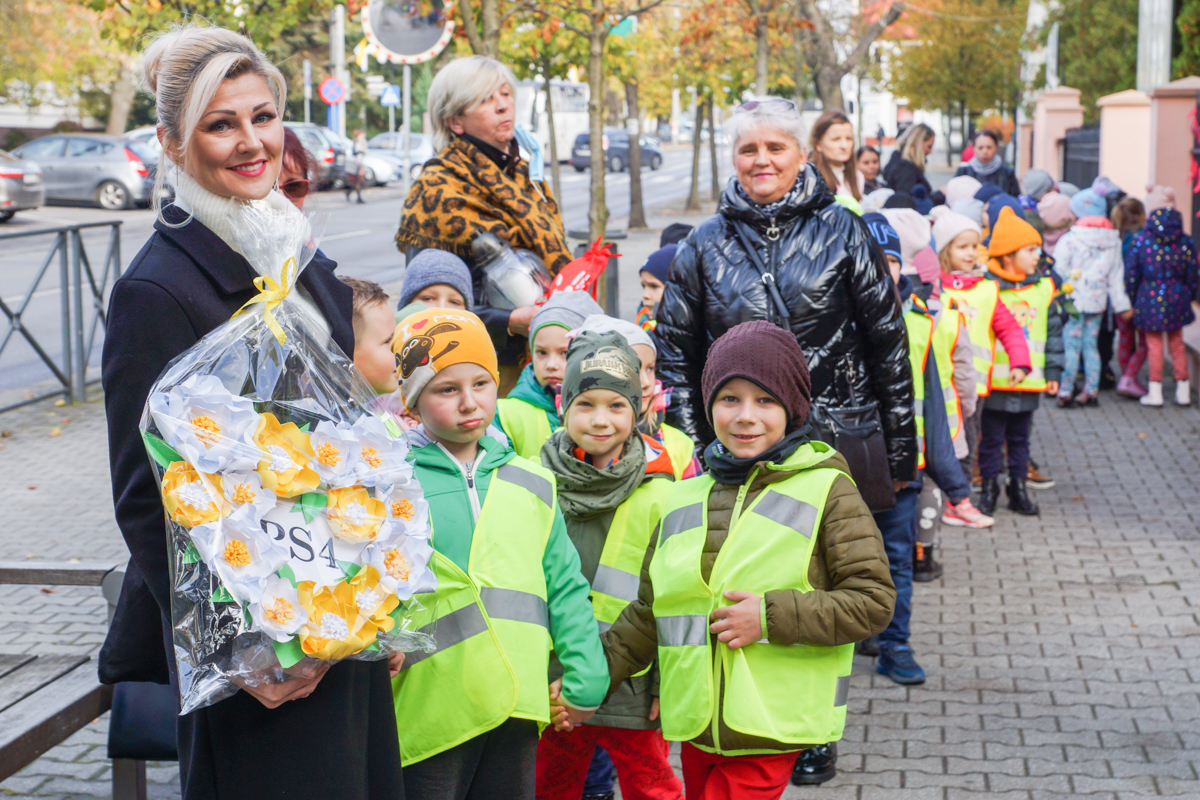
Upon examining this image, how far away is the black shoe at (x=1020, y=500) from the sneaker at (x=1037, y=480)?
1.59 feet

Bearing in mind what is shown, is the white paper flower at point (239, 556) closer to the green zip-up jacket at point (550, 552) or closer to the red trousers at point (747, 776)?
the green zip-up jacket at point (550, 552)

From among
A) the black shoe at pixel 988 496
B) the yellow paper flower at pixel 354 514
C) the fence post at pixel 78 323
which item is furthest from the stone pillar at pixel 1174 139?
the yellow paper flower at pixel 354 514

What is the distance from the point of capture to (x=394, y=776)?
93.7 inches

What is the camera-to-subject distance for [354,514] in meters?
2.09

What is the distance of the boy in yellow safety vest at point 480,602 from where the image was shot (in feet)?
9.04

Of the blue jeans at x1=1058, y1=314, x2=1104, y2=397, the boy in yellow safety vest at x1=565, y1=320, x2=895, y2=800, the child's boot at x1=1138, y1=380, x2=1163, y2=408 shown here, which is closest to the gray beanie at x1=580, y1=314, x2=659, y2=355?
the boy in yellow safety vest at x1=565, y1=320, x2=895, y2=800

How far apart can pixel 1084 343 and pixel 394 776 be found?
9.25 meters

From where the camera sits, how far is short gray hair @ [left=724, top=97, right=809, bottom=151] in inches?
152

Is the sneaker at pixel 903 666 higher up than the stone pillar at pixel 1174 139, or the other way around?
the stone pillar at pixel 1174 139

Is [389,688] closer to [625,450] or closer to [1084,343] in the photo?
[625,450]

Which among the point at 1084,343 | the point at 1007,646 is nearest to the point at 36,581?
the point at 1007,646

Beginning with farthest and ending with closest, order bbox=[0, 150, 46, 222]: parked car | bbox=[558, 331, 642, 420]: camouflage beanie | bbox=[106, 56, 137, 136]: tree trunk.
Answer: bbox=[106, 56, 137, 136]: tree trunk, bbox=[0, 150, 46, 222]: parked car, bbox=[558, 331, 642, 420]: camouflage beanie

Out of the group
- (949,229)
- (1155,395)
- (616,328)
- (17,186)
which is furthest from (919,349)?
(17,186)

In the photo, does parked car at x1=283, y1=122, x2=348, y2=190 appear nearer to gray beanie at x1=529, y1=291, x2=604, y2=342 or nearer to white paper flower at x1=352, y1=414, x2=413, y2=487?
gray beanie at x1=529, y1=291, x2=604, y2=342
